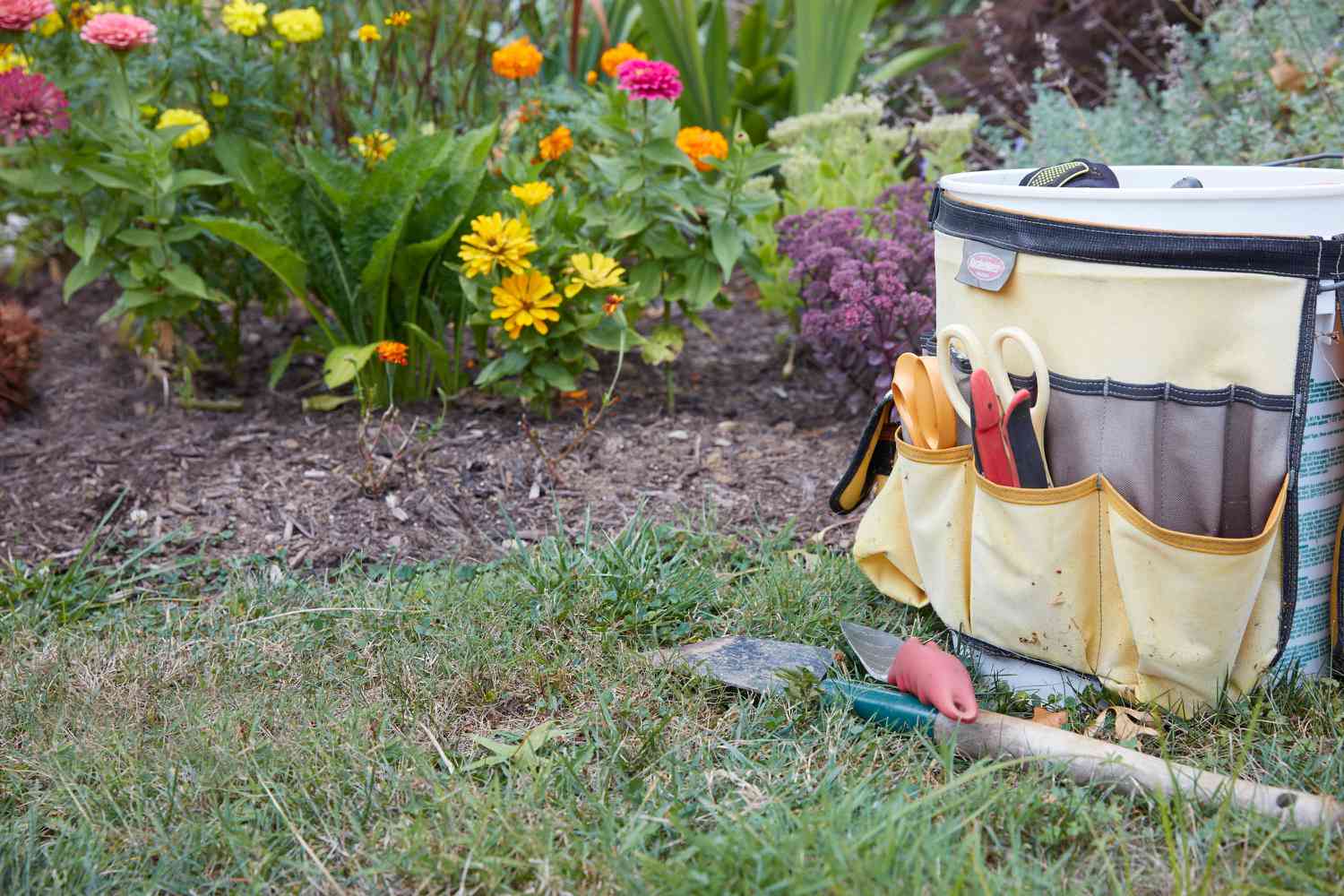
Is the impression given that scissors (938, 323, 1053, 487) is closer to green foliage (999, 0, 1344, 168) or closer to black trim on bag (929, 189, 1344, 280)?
black trim on bag (929, 189, 1344, 280)

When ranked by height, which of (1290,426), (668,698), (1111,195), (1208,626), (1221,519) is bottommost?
(668,698)

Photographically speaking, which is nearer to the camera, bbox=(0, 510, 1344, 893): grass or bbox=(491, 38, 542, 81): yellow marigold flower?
bbox=(0, 510, 1344, 893): grass

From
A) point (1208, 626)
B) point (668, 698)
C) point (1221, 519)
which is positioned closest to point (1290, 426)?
point (1221, 519)

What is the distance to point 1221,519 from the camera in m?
1.58

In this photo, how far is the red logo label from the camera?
Result: 5.38 ft

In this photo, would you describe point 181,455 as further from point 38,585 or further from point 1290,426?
point 1290,426

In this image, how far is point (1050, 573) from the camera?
5.47ft

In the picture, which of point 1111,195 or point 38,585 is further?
point 38,585

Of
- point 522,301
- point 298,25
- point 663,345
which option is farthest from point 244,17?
point 663,345

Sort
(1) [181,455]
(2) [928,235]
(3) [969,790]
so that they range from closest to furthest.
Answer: (3) [969,790]
(1) [181,455]
(2) [928,235]

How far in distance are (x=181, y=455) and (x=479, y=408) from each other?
75 cm

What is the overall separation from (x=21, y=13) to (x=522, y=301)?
4.24 feet

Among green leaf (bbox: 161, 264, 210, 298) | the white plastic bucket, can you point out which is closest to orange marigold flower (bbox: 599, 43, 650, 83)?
green leaf (bbox: 161, 264, 210, 298)

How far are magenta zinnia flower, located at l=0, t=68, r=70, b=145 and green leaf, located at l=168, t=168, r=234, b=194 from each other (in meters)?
0.26
